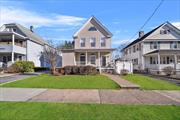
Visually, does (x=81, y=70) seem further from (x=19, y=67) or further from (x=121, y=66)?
(x=19, y=67)

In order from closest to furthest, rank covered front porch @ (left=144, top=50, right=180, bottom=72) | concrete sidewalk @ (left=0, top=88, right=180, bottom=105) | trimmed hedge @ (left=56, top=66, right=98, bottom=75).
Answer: concrete sidewalk @ (left=0, top=88, right=180, bottom=105)
trimmed hedge @ (left=56, top=66, right=98, bottom=75)
covered front porch @ (left=144, top=50, right=180, bottom=72)

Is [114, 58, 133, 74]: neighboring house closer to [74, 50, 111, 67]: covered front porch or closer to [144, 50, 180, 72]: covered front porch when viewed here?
[74, 50, 111, 67]: covered front porch

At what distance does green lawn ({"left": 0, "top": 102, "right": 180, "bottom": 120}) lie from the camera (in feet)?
21.4

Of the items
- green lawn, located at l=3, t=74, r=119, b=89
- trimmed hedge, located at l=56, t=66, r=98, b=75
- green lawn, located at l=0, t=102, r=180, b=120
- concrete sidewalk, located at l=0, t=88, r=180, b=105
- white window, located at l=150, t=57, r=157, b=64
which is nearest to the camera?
green lawn, located at l=0, t=102, r=180, b=120

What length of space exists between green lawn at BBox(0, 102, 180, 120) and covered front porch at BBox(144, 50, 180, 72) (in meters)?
25.6

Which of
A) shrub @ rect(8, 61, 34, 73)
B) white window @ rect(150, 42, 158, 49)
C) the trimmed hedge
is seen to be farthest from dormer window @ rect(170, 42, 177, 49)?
shrub @ rect(8, 61, 34, 73)

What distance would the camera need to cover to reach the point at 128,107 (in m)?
8.05

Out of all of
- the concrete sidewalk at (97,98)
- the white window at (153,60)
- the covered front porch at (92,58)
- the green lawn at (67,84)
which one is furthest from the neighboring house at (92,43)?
the concrete sidewalk at (97,98)

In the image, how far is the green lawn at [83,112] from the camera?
6.53 meters

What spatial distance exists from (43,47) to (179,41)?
1128 inches

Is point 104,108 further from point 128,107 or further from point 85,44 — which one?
point 85,44

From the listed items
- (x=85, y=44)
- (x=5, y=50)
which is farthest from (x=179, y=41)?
(x=5, y=50)

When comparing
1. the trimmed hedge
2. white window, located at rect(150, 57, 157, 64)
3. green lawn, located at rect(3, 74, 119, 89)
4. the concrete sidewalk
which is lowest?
the concrete sidewalk

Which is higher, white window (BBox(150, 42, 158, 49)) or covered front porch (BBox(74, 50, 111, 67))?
white window (BBox(150, 42, 158, 49))
